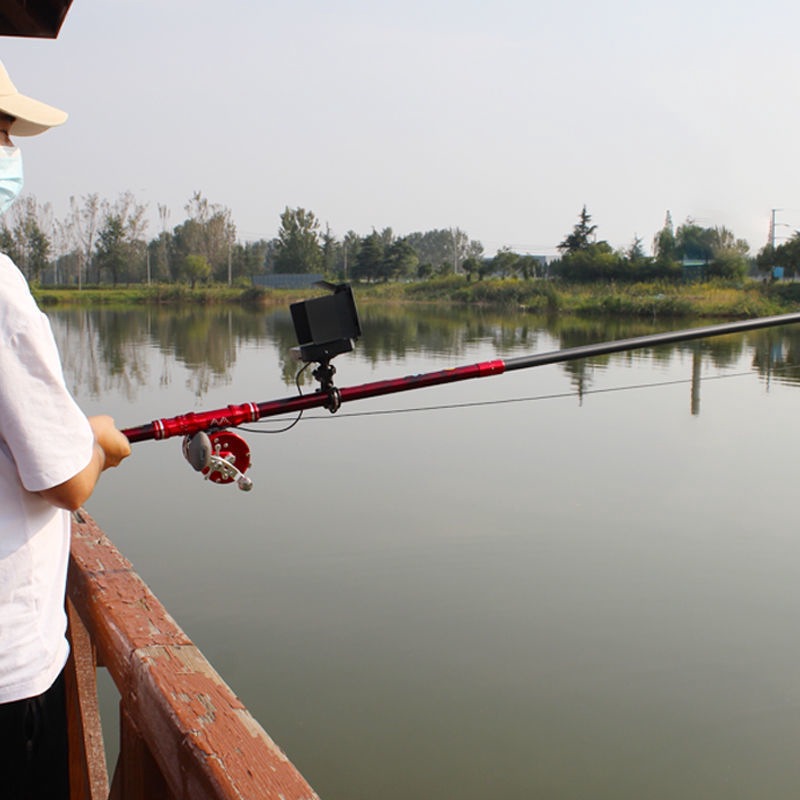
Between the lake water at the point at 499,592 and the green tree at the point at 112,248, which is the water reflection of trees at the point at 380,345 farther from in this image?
the green tree at the point at 112,248

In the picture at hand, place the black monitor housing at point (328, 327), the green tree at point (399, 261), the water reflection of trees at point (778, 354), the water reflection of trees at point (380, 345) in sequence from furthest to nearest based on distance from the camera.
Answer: the green tree at point (399, 261)
the water reflection of trees at point (778, 354)
the water reflection of trees at point (380, 345)
the black monitor housing at point (328, 327)

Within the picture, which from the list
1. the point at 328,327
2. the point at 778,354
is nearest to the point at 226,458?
the point at 328,327

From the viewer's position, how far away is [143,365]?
15.6 m

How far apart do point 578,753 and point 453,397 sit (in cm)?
826

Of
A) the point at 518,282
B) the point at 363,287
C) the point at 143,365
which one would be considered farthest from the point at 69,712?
the point at 363,287

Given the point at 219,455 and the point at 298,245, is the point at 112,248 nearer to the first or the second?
the point at 298,245

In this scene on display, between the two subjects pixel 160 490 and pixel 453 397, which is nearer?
pixel 160 490

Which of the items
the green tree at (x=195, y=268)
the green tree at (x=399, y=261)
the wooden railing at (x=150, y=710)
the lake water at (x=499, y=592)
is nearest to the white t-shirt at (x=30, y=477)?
the wooden railing at (x=150, y=710)

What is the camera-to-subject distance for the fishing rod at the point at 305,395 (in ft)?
5.74

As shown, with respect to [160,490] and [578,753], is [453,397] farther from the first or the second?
[578,753]

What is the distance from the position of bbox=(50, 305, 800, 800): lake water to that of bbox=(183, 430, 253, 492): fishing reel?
1139 mm

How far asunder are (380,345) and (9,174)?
1820cm

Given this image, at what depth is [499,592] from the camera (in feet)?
16.2

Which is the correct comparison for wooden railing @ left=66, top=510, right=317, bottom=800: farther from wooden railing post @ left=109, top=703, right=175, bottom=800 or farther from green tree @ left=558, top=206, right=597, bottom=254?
green tree @ left=558, top=206, right=597, bottom=254
